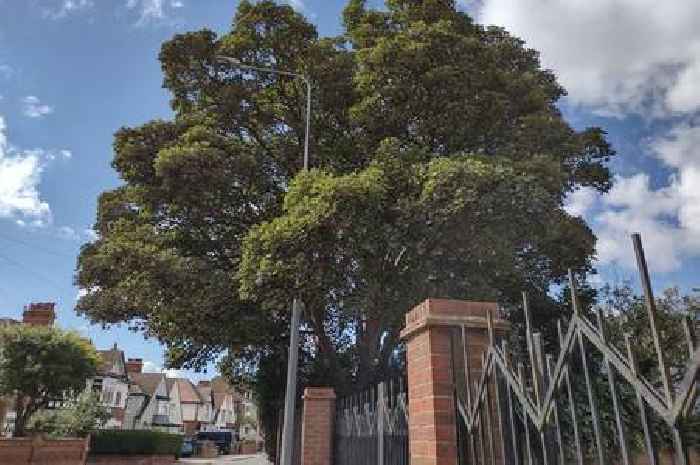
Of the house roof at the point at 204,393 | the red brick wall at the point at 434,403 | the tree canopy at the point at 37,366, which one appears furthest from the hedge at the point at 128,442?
the house roof at the point at 204,393

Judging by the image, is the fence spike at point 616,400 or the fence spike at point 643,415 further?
the fence spike at point 616,400

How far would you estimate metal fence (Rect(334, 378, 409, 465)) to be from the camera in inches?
199

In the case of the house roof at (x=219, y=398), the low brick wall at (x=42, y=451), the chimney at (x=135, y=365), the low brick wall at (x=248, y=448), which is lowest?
the low brick wall at (x=248, y=448)

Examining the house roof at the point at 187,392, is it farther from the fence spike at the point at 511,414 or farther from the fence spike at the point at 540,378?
the fence spike at the point at 540,378

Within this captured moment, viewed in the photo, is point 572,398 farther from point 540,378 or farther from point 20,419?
point 20,419

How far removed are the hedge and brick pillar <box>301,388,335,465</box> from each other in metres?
19.8

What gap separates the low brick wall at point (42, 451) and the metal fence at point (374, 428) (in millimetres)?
13425

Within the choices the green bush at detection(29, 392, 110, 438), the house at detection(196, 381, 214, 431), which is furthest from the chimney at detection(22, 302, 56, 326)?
the house at detection(196, 381, 214, 431)

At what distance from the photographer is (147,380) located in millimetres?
62781

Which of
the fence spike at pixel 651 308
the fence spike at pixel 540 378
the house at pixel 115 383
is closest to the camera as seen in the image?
the fence spike at pixel 651 308

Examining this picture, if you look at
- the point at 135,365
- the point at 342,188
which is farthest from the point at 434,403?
the point at 135,365

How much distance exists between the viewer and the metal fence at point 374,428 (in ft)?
16.6

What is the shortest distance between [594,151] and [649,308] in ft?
54.1

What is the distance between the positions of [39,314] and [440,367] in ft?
106
